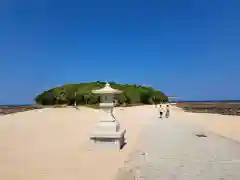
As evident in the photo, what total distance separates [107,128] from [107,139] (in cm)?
37

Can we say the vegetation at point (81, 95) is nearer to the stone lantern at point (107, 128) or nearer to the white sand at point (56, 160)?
the stone lantern at point (107, 128)

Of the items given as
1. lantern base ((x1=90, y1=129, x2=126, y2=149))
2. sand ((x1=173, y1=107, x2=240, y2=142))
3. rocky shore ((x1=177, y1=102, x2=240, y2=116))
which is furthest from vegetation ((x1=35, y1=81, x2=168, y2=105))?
lantern base ((x1=90, y1=129, x2=126, y2=149))

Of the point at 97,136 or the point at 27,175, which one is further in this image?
the point at 97,136

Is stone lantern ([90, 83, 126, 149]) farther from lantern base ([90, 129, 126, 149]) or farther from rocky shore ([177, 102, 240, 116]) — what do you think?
rocky shore ([177, 102, 240, 116])

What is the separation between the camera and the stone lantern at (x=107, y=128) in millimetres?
10898

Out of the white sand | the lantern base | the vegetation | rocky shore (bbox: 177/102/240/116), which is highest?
the vegetation

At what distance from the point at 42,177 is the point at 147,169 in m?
2.40

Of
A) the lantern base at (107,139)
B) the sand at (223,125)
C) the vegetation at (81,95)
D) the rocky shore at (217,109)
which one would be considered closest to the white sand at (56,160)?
the lantern base at (107,139)

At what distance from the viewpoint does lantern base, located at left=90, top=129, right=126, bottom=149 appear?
10859mm

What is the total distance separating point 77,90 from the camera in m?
66.1

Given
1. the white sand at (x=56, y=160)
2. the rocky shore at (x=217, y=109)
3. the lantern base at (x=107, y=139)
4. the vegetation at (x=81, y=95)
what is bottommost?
the white sand at (x=56, y=160)

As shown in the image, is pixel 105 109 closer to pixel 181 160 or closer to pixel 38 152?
pixel 38 152

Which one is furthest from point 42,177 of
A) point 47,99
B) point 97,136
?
point 47,99

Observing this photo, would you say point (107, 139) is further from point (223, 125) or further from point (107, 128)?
point (223, 125)
